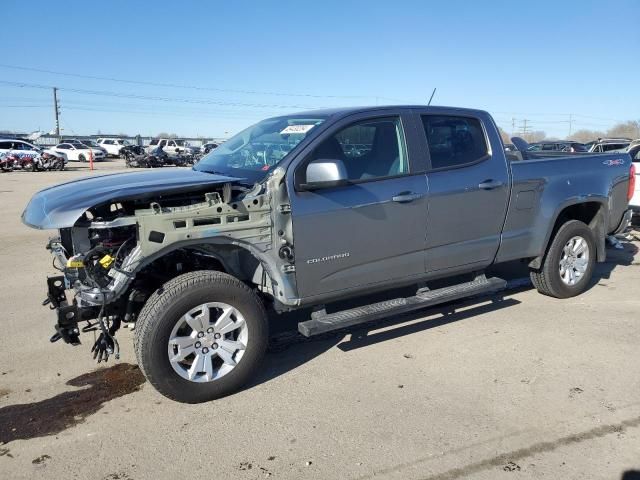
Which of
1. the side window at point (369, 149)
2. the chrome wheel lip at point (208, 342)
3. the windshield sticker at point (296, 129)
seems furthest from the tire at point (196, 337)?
the windshield sticker at point (296, 129)

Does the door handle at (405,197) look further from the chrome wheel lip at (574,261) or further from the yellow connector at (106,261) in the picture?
the chrome wheel lip at (574,261)

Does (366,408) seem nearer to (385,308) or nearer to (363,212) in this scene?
(385,308)

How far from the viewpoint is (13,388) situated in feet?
12.9

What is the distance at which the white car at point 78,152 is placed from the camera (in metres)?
43.3

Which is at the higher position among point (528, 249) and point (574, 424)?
point (528, 249)

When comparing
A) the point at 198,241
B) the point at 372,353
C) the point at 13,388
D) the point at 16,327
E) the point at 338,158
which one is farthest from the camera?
the point at 16,327

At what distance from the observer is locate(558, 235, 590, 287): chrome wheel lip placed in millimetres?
5809

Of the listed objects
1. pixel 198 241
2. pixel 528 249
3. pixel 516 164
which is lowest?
pixel 528 249

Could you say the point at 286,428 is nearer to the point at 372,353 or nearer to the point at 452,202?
the point at 372,353

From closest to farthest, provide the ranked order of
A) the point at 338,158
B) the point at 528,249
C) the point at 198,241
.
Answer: the point at 198,241 < the point at 338,158 < the point at 528,249

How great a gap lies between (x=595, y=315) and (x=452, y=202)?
6.96ft

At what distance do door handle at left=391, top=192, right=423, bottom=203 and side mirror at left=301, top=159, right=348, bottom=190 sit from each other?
0.60m

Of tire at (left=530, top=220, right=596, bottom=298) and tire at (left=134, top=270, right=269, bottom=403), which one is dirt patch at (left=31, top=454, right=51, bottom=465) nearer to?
tire at (left=134, top=270, right=269, bottom=403)

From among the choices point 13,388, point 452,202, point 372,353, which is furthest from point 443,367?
point 13,388
